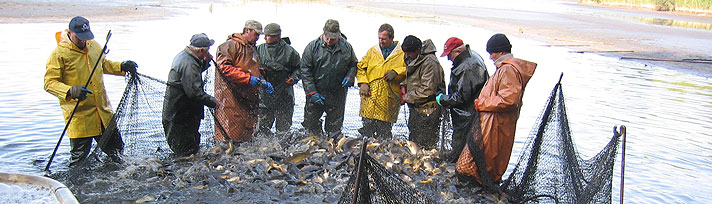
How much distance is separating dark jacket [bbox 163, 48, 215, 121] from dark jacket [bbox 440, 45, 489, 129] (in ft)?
9.25

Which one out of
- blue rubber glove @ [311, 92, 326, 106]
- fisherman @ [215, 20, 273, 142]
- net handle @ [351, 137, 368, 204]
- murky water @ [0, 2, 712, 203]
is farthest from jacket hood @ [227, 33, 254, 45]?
net handle @ [351, 137, 368, 204]

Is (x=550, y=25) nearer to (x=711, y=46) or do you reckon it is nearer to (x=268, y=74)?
(x=711, y=46)

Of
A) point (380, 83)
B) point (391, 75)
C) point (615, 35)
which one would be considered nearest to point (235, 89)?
point (380, 83)

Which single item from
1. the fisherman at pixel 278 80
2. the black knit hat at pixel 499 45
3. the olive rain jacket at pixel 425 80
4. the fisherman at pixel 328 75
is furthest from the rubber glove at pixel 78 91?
the black knit hat at pixel 499 45

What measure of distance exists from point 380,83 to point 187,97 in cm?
249

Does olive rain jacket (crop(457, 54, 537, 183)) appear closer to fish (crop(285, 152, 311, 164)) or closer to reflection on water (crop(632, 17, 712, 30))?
fish (crop(285, 152, 311, 164))

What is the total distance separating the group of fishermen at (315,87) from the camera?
6.38 meters

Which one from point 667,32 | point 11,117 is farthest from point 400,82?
point 667,32

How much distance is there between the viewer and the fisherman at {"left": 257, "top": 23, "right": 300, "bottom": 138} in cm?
846

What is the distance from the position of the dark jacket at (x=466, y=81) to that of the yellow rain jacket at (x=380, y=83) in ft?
2.98

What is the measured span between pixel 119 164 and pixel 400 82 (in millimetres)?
3605

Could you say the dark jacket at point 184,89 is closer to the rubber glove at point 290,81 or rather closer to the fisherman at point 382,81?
the rubber glove at point 290,81

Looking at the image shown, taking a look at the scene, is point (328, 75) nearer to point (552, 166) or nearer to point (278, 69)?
point (278, 69)

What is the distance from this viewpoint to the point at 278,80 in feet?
28.1
